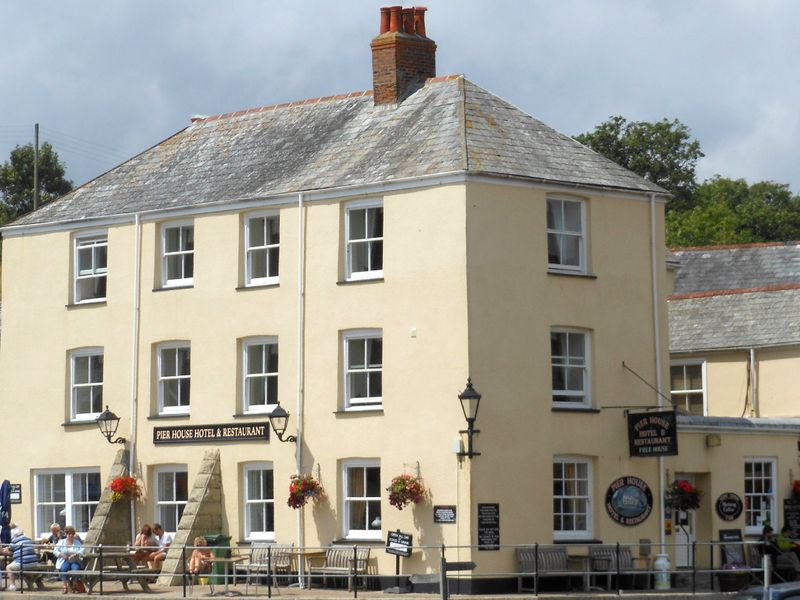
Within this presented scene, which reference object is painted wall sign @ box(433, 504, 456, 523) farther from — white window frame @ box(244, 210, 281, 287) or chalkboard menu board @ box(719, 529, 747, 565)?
white window frame @ box(244, 210, 281, 287)

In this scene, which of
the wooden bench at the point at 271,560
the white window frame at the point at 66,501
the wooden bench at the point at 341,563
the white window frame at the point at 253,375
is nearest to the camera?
the wooden bench at the point at 341,563

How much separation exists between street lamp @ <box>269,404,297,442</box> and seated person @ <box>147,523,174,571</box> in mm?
3344

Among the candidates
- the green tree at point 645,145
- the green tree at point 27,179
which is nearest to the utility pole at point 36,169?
the green tree at point 27,179

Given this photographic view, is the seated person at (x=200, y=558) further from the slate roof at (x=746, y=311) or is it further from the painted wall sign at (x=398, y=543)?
the slate roof at (x=746, y=311)

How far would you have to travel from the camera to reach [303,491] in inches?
1357

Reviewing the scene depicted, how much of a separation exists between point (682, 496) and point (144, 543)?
38.0ft

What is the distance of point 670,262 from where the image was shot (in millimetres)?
44469

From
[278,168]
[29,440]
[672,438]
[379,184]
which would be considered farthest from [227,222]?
[672,438]

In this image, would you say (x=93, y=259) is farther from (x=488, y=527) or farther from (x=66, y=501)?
(x=488, y=527)

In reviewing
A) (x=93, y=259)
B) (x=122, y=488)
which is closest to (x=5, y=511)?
(x=122, y=488)

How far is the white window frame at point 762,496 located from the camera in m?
37.3

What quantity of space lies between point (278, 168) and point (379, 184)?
4185 mm

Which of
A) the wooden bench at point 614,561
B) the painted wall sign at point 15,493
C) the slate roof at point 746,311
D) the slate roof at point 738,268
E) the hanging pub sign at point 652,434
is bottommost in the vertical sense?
the wooden bench at point 614,561

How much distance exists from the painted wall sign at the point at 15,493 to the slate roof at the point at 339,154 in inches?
251
